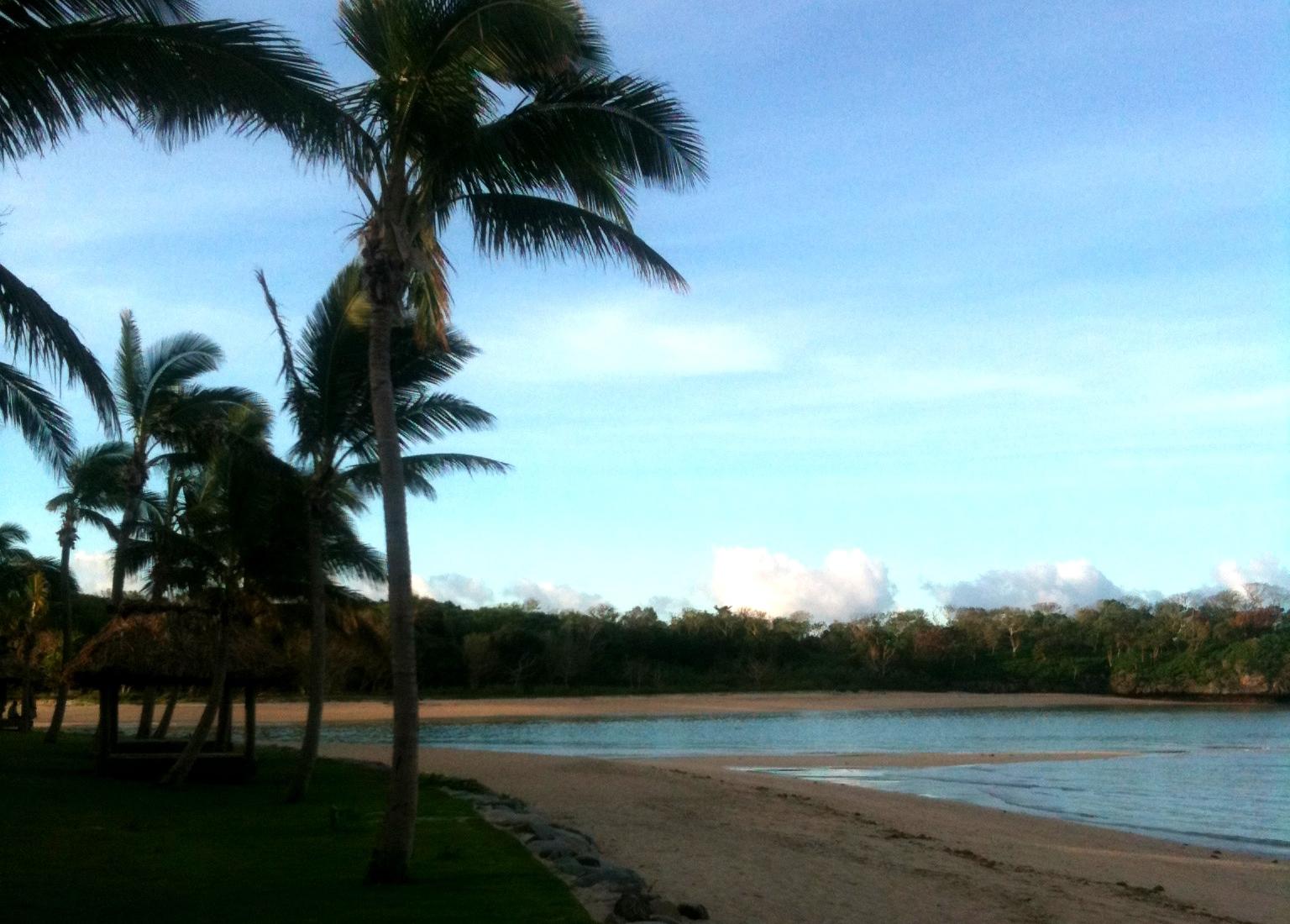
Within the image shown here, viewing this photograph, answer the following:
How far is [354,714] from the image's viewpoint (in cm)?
4866

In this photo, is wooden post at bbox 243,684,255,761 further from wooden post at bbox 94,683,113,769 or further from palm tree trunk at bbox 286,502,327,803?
Result: palm tree trunk at bbox 286,502,327,803

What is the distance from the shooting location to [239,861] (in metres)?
9.64

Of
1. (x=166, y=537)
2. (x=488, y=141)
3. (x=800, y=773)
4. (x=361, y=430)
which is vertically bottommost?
(x=800, y=773)

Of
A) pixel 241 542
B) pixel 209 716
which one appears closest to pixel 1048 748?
pixel 209 716

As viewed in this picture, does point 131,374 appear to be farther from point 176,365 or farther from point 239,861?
point 239,861

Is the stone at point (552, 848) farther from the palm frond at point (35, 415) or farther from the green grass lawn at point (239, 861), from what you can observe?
the palm frond at point (35, 415)

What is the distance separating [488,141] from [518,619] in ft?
206

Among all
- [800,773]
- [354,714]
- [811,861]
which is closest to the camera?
[811,861]

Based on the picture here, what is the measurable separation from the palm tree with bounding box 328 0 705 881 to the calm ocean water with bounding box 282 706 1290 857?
44.8 feet

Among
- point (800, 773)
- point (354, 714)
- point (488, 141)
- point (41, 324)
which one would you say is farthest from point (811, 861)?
point (354, 714)

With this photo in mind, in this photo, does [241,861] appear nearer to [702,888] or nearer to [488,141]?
[702,888]

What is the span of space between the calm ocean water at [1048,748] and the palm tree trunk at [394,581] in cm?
1342

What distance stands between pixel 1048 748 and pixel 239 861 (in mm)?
31608

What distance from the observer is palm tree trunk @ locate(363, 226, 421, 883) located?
8016mm
